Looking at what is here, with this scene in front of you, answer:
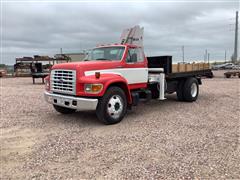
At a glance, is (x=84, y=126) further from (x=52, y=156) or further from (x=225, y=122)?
(x=225, y=122)

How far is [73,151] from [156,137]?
1774mm

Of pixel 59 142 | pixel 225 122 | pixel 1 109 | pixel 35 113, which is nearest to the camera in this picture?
pixel 59 142

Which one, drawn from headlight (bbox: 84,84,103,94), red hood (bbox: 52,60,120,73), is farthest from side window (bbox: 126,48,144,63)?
headlight (bbox: 84,84,103,94)

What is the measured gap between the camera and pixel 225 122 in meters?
6.11

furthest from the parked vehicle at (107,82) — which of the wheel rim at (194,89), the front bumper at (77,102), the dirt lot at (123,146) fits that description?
the wheel rim at (194,89)

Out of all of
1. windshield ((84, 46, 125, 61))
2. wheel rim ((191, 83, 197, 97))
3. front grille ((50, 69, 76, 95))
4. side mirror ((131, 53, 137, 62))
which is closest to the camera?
front grille ((50, 69, 76, 95))

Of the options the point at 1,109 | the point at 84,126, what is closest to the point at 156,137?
the point at 84,126

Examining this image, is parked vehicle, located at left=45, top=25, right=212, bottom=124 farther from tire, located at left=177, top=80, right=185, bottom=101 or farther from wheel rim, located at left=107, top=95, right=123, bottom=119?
tire, located at left=177, top=80, right=185, bottom=101

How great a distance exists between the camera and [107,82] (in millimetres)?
5773

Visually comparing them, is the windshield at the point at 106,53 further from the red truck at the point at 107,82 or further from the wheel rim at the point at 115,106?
the wheel rim at the point at 115,106

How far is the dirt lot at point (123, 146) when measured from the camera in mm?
3430

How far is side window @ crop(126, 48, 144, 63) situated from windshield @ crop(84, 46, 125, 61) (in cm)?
24

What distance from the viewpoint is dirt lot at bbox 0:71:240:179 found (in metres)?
3.43

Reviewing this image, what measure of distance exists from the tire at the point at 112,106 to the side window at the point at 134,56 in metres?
1.14
